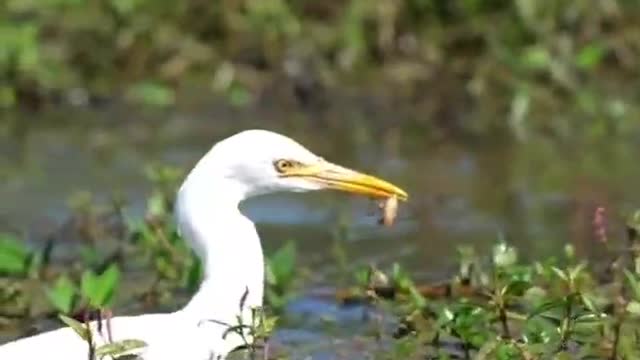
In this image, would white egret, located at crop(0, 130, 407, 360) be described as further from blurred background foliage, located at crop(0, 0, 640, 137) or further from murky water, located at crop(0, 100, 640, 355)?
blurred background foliage, located at crop(0, 0, 640, 137)

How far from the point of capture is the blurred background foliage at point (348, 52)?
33.6ft

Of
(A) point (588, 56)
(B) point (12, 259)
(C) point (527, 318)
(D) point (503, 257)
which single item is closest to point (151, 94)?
(A) point (588, 56)

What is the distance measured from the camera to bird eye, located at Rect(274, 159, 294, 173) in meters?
5.91

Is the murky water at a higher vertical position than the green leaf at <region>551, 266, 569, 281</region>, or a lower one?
higher

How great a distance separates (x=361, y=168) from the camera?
9.20 metres

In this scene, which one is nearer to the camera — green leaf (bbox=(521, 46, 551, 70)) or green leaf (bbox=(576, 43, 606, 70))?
green leaf (bbox=(521, 46, 551, 70))

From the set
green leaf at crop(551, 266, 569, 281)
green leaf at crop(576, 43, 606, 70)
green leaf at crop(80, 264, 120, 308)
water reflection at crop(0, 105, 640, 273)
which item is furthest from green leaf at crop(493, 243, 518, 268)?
green leaf at crop(576, 43, 606, 70)

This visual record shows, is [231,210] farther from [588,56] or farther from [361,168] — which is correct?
[588,56]

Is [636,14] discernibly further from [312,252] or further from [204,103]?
[312,252]

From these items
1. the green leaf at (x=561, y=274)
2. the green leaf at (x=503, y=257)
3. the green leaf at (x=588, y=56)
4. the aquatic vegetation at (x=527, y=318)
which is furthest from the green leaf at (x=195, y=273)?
the green leaf at (x=588, y=56)

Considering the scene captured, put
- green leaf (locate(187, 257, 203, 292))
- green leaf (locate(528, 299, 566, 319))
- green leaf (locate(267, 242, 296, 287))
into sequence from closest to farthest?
1. green leaf (locate(528, 299, 566, 319))
2. green leaf (locate(187, 257, 203, 292))
3. green leaf (locate(267, 242, 296, 287))

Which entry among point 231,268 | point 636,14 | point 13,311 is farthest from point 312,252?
point 636,14

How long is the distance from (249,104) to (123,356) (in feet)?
17.0

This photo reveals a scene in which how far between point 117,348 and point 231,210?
1.01 metres
